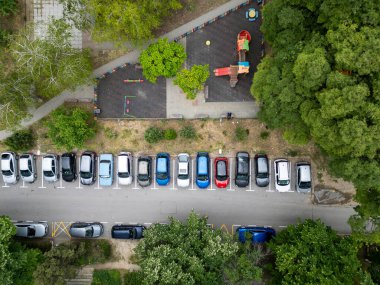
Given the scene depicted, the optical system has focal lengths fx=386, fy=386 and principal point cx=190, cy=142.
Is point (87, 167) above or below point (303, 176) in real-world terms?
above

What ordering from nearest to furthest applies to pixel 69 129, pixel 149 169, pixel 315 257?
pixel 315 257, pixel 69 129, pixel 149 169

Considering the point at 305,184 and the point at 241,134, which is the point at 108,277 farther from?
the point at 305,184

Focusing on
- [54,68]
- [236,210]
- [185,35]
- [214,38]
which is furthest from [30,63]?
[236,210]

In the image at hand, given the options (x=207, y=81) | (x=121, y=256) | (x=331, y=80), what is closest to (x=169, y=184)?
(x=121, y=256)

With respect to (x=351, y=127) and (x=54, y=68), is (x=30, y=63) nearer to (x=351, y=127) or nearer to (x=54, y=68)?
(x=54, y=68)

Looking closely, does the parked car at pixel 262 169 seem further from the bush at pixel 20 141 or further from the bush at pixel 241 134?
the bush at pixel 20 141

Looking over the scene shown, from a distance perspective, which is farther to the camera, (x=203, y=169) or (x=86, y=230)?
(x=86, y=230)

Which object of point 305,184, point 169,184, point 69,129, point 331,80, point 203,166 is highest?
point 331,80

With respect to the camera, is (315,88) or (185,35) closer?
(315,88)
